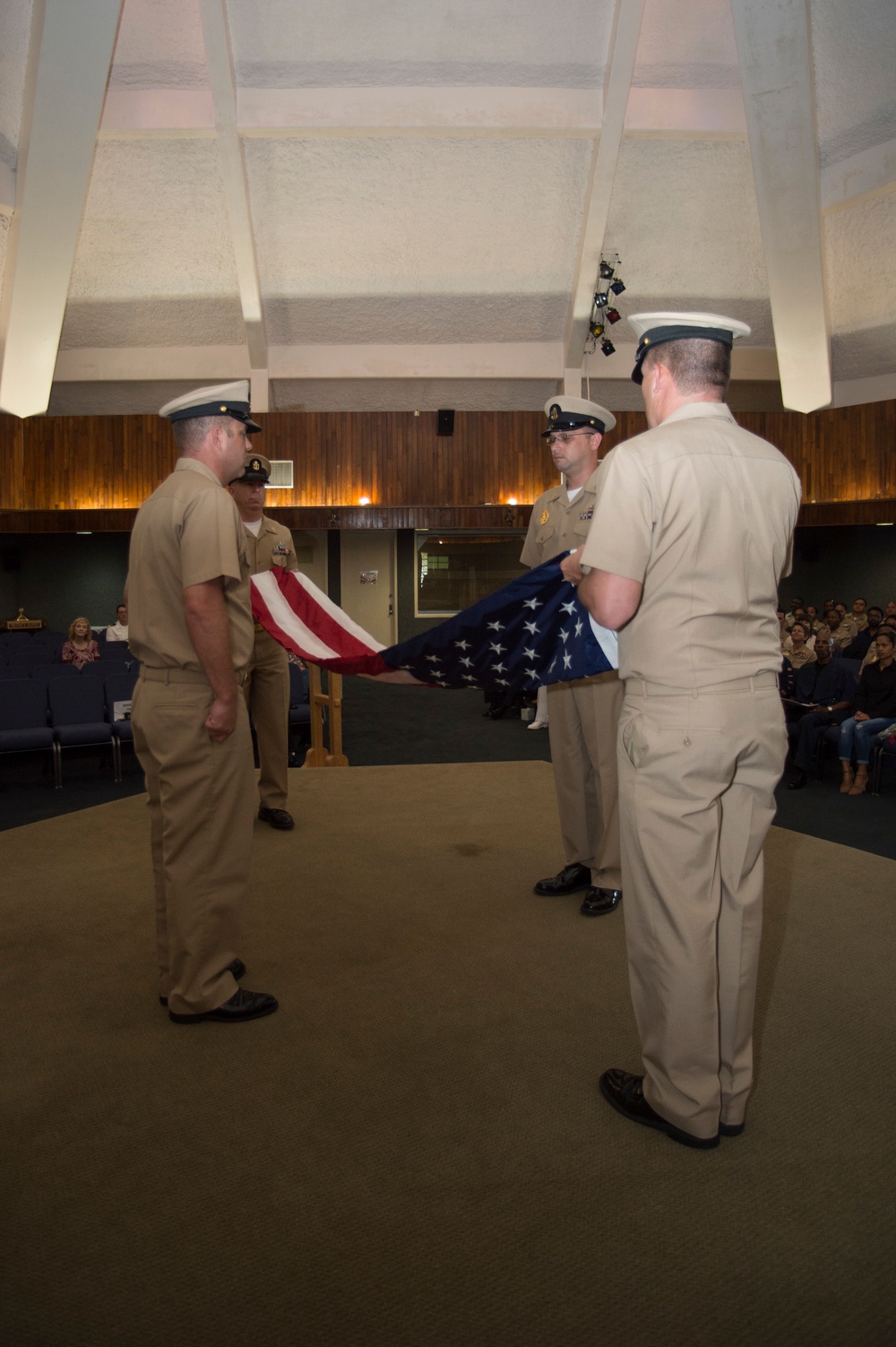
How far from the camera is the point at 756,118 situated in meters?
10.8

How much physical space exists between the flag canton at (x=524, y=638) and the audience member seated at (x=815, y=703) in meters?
3.67

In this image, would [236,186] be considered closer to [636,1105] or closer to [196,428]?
[196,428]

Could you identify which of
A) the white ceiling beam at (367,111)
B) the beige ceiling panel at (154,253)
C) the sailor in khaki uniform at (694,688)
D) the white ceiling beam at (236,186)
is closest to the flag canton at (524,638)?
the sailor in khaki uniform at (694,688)

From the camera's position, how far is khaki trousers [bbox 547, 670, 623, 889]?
352cm

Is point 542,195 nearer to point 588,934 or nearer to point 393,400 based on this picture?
point 393,400

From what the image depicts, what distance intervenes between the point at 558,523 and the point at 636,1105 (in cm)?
228

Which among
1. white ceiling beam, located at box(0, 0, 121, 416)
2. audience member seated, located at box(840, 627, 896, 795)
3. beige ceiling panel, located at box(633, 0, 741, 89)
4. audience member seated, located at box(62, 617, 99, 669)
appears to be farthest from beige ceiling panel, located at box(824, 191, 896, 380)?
audience member seated, located at box(62, 617, 99, 669)

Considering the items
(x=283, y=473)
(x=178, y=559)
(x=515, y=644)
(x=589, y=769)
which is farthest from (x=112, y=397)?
(x=178, y=559)

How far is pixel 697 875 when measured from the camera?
75.9 inches

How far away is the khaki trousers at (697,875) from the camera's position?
74.9 inches

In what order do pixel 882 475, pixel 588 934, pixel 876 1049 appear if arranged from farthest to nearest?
pixel 882 475 → pixel 588 934 → pixel 876 1049

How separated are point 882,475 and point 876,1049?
13456mm

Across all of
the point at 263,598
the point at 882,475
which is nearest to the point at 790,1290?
the point at 263,598

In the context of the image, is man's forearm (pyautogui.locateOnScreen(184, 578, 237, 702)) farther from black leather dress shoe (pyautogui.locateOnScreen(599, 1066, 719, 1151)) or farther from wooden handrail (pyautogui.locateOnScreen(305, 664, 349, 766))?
wooden handrail (pyautogui.locateOnScreen(305, 664, 349, 766))
